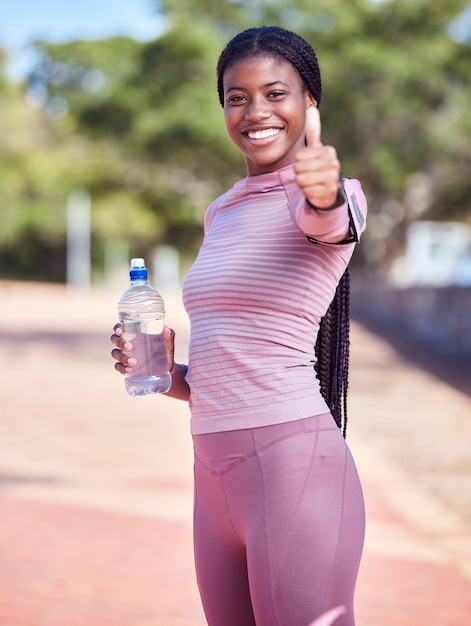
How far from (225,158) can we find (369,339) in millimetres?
10445

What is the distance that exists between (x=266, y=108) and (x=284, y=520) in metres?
0.89

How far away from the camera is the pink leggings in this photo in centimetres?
204

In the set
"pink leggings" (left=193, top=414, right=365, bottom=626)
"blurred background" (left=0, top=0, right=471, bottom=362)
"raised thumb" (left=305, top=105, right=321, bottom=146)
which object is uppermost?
"blurred background" (left=0, top=0, right=471, bottom=362)

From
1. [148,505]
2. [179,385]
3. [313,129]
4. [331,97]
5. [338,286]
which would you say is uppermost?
[331,97]

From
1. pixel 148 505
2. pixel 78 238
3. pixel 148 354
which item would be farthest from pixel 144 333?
pixel 78 238

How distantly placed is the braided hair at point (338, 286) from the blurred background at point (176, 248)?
81.2 inches

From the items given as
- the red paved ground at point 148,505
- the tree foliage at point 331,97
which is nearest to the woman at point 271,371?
the red paved ground at point 148,505

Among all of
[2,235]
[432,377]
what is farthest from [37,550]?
[2,235]

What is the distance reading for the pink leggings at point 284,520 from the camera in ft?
6.71

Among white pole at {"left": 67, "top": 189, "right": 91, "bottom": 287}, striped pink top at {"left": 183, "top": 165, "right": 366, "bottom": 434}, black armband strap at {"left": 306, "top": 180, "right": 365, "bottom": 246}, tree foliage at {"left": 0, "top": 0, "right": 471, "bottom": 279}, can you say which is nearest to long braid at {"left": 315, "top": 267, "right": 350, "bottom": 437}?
striped pink top at {"left": 183, "top": 165, "right": 366, "bottom": 434}

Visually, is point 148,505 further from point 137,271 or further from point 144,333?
point 137,271

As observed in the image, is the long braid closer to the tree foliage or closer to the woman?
the woman

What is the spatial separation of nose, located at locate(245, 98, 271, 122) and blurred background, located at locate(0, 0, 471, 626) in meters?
2.11

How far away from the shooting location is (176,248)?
58.2 meters
